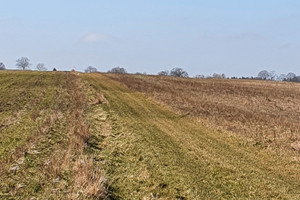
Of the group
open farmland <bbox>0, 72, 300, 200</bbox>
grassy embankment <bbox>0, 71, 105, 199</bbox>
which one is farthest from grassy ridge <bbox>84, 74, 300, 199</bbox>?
grassy embankment <bbox>0, 71, 105, 199</bbox>

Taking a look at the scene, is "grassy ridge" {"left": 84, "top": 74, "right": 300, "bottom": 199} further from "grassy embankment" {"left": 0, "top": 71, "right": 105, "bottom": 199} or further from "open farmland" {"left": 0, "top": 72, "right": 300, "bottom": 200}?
"grassy embankment" {"left": 0, "top": 71, "right": 105, "bottom": 199}

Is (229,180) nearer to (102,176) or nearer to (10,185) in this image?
(102,176)

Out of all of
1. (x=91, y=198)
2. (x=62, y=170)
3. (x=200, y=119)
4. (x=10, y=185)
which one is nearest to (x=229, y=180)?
(x=91, y=198)

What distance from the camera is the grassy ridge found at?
26.9 feet

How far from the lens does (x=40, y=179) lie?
812 centimetres

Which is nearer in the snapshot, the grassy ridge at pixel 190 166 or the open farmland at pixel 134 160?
the open farmland at pixel 134 160

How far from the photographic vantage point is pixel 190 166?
10070 millimetres

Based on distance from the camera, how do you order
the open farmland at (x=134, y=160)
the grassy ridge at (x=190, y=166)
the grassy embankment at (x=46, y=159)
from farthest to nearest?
the grassy ridge at (x=190, y=166), the open farmland at (x=134, y=160), the grassy embankment at (x=46, y=159)

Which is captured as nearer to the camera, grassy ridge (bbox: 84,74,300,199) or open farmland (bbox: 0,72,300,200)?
open farmland (bbox: 0,72,300,200)

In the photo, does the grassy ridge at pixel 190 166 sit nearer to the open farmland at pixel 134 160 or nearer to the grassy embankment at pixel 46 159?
the open farmland at pixel 134 160

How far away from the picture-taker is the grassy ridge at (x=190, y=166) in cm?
819

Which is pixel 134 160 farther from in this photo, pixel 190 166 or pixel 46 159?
pixel 46 159

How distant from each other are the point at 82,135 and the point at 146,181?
16.2ft

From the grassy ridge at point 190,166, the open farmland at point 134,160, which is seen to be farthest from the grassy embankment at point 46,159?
the grassy ridge at point 190,166
